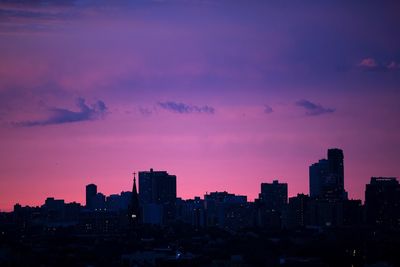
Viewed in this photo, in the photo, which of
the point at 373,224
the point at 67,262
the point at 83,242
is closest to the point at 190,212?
the point at 373,224

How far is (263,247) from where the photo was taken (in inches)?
4299

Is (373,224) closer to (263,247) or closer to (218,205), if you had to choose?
(218,205)

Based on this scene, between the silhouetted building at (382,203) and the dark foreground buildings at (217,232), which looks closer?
the dark foreground buildings at (217,232)

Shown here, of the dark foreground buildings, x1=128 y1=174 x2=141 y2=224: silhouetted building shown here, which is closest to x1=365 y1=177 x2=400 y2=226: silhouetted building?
the dark foreground buildings

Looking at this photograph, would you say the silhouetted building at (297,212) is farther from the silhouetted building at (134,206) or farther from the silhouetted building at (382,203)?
the silhouetted building at (134,206)

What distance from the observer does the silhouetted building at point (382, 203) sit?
167 meters

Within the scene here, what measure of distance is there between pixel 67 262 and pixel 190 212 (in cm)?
10609

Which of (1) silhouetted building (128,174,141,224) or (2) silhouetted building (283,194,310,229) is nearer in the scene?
(1) silhouetted building (128,174,141,224)

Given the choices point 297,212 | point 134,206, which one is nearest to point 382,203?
point 297,212

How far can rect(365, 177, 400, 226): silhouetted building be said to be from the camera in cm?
16725

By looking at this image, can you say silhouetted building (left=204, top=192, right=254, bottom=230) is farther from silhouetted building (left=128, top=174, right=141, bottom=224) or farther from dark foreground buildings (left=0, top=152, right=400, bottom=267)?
silhouetted building (left=128, top=174, right=141, bottom=224)

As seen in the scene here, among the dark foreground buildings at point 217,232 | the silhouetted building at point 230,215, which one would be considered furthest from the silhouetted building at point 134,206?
the silhouetted building at point 230,215

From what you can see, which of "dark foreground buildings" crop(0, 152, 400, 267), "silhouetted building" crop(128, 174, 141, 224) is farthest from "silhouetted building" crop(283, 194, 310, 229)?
"silhouetted building" crop(128, 174, 141, 224)

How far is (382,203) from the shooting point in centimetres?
16975
